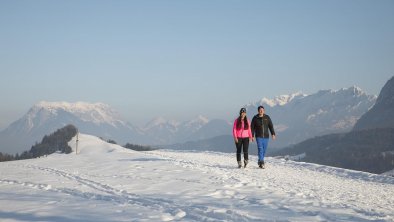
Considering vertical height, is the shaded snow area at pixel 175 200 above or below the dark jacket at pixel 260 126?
below

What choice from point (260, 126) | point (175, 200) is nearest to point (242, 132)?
point (260, 126)

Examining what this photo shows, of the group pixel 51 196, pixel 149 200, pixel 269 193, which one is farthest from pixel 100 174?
pixel 269 193

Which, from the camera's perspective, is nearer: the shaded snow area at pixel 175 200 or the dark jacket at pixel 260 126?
the shaded snow area at pixel 175 200

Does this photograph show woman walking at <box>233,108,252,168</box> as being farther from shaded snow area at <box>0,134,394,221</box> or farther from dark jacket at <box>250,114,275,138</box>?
shaded snow area at <box>0,134,394,221</box>

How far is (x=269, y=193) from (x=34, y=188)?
869 centimetres

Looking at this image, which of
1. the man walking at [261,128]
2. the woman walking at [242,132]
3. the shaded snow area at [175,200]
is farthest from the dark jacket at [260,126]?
the shaded snow area at [175,200]

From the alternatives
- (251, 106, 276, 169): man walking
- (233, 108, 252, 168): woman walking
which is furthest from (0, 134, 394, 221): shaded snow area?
(251, 106, 276, 169): man walking

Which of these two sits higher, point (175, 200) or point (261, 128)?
point (261, 128)

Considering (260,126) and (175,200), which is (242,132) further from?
(175,200)

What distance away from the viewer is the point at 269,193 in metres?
13.5

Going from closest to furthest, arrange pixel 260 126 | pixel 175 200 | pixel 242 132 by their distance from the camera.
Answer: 1. pixel 175 200
2. pixel 242 132
3. pixel 260 126

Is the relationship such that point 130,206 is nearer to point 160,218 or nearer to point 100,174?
point 160,218

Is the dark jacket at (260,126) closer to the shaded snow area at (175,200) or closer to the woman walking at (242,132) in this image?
the woman walking at (242,132)

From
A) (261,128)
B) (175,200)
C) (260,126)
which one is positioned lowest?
(175,200)
